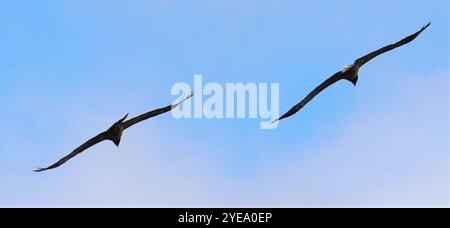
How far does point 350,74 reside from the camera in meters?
16.3

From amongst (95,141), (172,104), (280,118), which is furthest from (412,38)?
(95,141)

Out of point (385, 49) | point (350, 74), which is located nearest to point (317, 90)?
point (350, 74)

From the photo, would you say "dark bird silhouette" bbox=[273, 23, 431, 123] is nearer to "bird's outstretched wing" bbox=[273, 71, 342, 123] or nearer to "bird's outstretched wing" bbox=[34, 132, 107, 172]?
"bird's outstretched wing" bbox=[273, 71, 342, 123]

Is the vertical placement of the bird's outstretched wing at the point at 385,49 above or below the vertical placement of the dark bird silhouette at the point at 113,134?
above

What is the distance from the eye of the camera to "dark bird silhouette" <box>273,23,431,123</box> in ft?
51.4

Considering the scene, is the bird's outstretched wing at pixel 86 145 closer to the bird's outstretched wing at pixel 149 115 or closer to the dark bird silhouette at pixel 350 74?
the bird's outstretched wing at pixel 149 115

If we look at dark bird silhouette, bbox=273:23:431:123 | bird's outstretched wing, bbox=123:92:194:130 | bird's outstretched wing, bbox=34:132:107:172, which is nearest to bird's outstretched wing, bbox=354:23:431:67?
dark bird silhouette, bbox=273:23:431:123

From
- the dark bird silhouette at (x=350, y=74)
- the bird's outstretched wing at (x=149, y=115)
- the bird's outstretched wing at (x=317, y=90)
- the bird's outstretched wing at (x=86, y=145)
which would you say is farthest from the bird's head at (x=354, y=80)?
the bird's outstretched wing at (x=86, y=145)

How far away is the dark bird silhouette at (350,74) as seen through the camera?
51.4ft

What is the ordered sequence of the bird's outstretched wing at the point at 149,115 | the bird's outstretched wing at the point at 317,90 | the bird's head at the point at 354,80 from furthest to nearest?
the bird's head at the point at 354,80, the bird's outstretched wing at the point at 317,90, the bird's outstretched wing at the point at 149,115

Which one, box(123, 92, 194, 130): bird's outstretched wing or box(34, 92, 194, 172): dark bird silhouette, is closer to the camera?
box(123, 92, 194, 130): bird's outstretched wing

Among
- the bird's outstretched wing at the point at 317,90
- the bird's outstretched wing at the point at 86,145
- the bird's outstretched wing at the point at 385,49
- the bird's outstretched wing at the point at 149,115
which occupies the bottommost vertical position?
the bird's outstretched wing at the point at 86,145
